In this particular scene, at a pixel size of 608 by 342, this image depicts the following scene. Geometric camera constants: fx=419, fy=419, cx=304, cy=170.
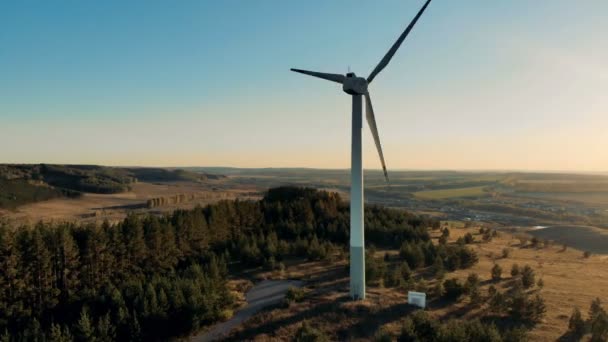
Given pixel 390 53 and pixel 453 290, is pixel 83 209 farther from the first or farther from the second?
pixel 390 53

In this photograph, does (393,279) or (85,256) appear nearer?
(85,256)

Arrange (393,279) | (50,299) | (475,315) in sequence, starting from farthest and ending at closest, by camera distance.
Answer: (393,279), (50,299), (475,315)

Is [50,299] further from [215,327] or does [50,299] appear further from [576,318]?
[576,318]

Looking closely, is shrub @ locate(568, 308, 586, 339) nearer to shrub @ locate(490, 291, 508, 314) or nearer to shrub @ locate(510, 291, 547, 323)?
shrub @ locate(510, 291, 547, 323)

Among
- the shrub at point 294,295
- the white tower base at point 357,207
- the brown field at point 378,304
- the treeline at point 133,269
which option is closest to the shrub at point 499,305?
the brown field at point 378,304

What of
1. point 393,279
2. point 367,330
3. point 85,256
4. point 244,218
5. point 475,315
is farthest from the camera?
point 244,218

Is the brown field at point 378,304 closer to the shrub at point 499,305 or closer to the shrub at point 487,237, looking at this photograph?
the shrub at point 499,305

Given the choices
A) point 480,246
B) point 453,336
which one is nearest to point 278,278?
point 453,336
